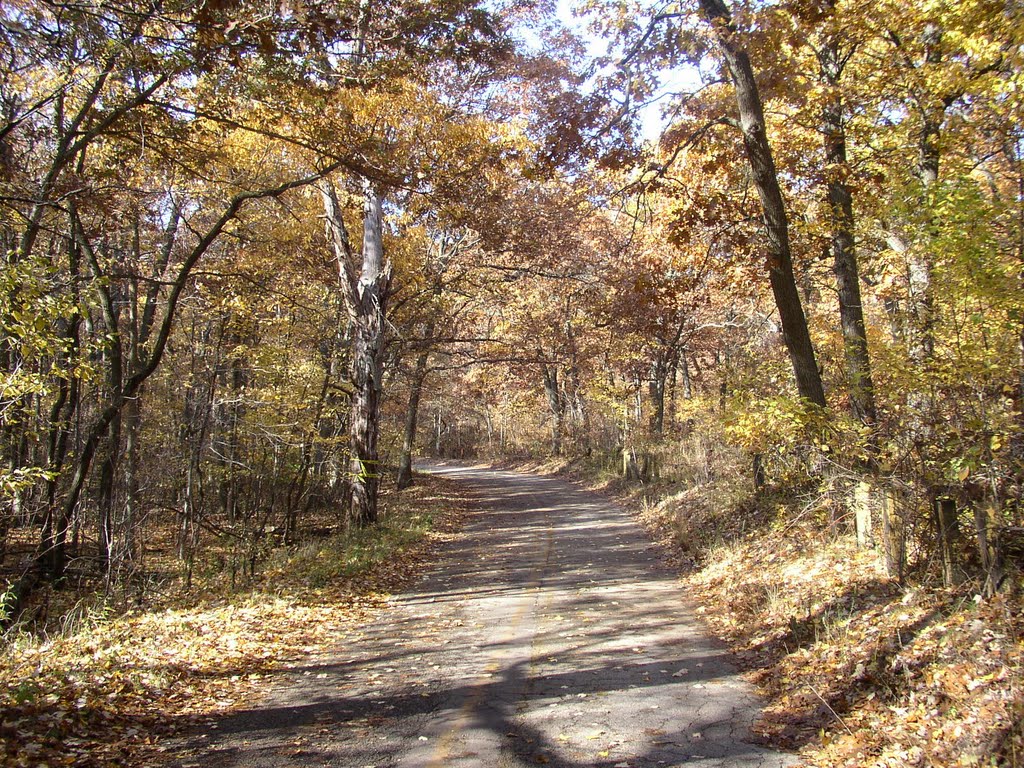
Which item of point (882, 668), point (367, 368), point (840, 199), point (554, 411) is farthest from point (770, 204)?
point (554, 411)

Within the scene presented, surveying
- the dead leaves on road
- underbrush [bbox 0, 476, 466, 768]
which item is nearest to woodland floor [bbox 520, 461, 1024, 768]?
the dead leaves on road

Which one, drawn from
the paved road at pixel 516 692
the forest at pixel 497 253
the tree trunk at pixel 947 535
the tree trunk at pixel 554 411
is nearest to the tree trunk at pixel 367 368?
the forest at pixel 497 253

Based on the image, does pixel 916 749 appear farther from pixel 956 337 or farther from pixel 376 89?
pixel 376 89

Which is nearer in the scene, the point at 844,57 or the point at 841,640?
the point at 841,640

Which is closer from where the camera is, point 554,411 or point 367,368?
point 367,368

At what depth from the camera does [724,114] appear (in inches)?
374

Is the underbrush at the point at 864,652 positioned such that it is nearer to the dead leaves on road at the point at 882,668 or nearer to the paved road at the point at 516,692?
the dead leaves on road at the point at 882,668

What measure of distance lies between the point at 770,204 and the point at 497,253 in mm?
8922

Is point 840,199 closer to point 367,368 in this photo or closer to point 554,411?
point 367,368

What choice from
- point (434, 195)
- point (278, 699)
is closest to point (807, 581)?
point (278, 699)

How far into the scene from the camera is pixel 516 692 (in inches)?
225

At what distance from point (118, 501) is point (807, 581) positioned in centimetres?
1241

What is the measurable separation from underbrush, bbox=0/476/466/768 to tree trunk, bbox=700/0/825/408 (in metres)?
6.69

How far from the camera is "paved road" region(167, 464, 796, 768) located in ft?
15.1
